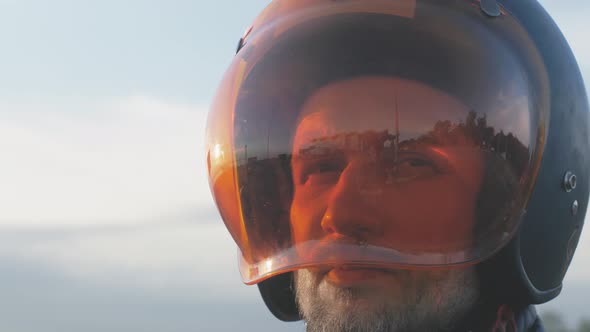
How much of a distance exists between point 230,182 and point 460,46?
2.54 ft

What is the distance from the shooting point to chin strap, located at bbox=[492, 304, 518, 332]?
248 centimetres

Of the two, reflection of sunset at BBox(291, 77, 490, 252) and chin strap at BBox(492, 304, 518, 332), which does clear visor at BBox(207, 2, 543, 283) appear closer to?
reflection of sunset at BBox(291, 77, 490, 252)

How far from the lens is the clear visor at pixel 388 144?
87.8 inches

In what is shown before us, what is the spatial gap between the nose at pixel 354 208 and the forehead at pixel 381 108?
0.39 ft

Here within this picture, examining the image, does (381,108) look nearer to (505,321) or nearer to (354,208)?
(354,208)

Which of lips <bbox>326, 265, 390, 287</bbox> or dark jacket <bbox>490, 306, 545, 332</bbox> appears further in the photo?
dark jacket <bbox>490, 306, 545, 332</bbox>

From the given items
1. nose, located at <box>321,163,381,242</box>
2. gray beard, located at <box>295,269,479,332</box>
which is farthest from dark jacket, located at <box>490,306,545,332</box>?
nose, located at <box>321,163,381,242</box>

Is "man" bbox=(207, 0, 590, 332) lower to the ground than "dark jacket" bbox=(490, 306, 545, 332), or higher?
higher

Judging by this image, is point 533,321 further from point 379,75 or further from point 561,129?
point 379,75

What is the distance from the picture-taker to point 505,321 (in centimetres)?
251

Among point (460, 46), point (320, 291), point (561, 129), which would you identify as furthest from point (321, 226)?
point (561, 129)

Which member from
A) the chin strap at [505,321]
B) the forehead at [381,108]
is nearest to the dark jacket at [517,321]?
the chin strap at [505,321]

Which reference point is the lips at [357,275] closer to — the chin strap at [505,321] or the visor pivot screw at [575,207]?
the chin strap at [505,321]

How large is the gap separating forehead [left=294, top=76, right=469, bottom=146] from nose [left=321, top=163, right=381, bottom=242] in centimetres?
12
